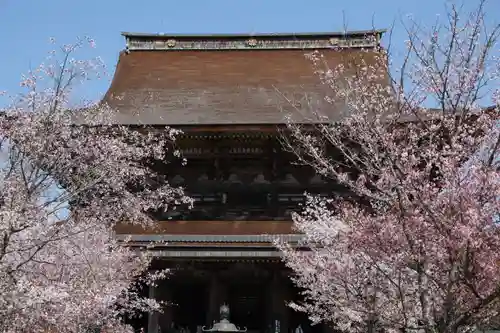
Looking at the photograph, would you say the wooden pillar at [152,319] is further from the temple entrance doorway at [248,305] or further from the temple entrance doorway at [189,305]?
the temple entrance doorway at [248,305]

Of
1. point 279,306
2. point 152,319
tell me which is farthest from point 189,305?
point 279,306

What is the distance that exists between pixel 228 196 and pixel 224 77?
5.48 metres

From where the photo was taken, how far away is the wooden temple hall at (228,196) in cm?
1453

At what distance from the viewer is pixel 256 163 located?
16.3 m

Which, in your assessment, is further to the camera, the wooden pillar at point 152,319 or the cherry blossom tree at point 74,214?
the wooden pillar at point 152,319

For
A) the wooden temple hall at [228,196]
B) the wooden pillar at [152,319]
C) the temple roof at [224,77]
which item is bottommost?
the wooden pillar at [152,319]

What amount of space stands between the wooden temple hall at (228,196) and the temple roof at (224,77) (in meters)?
0.07

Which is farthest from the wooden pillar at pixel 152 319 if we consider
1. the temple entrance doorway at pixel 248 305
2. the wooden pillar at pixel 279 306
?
the wooden pillar at pixel 279 306

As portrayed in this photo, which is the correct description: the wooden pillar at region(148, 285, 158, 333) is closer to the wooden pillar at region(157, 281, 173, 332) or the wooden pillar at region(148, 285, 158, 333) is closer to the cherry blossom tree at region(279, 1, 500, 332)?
the wooden pillar at region(157, 281, 173, 332)

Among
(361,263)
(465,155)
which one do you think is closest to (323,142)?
(361,263)

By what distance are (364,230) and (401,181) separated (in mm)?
2147

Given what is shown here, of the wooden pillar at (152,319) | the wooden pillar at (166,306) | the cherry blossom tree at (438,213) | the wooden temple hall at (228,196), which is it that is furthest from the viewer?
the wooden pillar at (166,306)

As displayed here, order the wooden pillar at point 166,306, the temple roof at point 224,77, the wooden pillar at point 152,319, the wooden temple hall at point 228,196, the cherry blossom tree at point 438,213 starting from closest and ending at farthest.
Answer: the cherry blossom tree at point 438,213, the wooden temple hall at point 228,196, the wooden pillar at point 152,319, the wooden pillar at point 166,306, the temple roof at point 224,77

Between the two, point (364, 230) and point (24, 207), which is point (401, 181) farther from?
point (24, 207)
